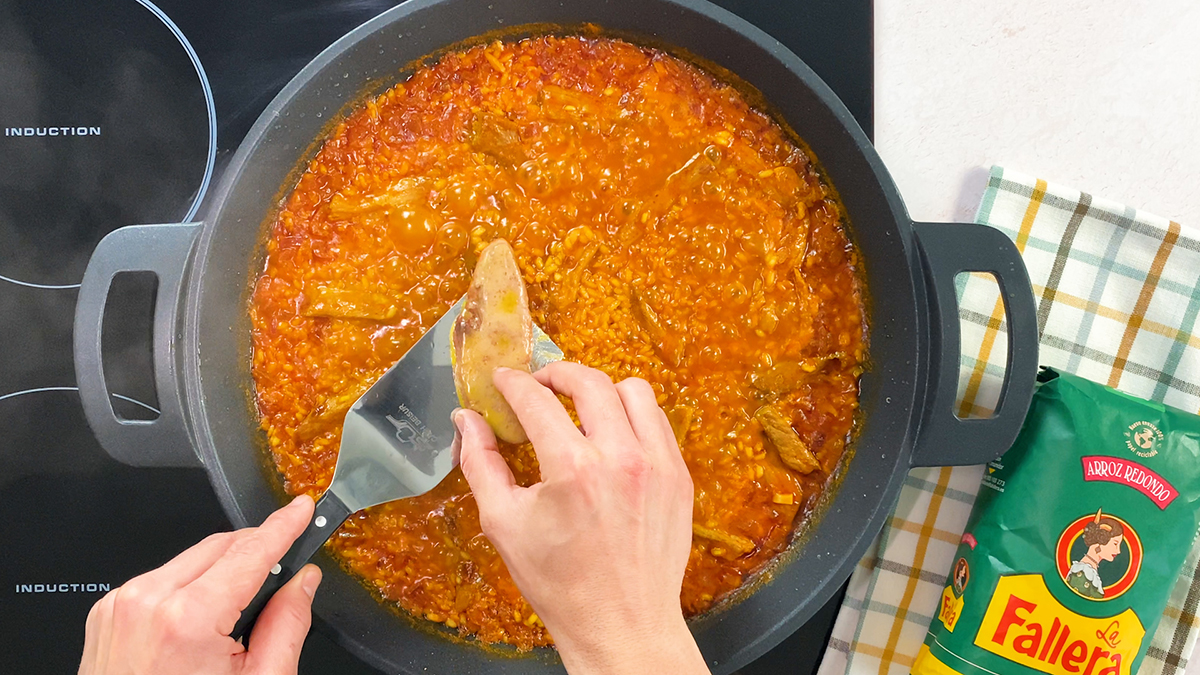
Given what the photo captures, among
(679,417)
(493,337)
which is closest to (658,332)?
(679,417)

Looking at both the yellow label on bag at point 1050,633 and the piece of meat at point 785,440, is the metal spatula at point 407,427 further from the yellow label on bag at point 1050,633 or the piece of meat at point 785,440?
the yellow label on bag at point 1050,633

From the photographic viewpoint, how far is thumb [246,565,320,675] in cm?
102

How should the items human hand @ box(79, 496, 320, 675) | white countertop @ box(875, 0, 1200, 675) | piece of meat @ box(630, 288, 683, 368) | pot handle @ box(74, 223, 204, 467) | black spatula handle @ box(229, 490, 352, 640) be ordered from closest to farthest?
human hand @ box(79, 496, 320, 675) < black spatula handle @ box(229, 490, 352, 640) < pot handle @ box(74, 223, 204, 467) < piece of meat @ box(630, 288, 683, 368) < white countertop @ box(875, 0, 1200, 675)

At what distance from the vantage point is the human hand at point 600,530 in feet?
3.10

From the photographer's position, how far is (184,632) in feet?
3.07

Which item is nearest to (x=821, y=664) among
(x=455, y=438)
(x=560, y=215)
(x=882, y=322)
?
(x=882, y=322)

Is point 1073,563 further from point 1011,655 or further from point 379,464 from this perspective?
point 379,464

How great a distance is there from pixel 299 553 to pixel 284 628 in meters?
0.13

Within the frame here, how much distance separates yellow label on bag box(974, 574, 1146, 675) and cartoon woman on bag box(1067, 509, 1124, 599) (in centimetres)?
5

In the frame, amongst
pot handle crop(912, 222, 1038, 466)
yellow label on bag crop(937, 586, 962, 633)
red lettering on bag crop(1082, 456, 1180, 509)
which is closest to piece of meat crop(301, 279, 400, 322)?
pot handle crop(912, 222, 1038, 466)

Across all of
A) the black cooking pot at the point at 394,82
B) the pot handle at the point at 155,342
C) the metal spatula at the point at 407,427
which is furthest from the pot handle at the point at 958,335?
the pot handle at the point at 155,342

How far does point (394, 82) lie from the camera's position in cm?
138

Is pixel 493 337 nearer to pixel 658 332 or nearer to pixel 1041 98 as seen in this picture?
pixel 658 332

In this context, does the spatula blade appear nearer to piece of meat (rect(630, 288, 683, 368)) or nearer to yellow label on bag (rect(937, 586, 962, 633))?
piece of meat (rect(630, 288, 683, 368))
